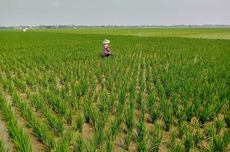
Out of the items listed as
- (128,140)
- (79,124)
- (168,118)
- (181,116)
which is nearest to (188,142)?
(128,140)

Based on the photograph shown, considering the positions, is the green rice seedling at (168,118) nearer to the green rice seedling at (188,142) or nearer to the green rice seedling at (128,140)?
the green rice seedling at (188,142)

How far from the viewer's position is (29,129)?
4.18 meters

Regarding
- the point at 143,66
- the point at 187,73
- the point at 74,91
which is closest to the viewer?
the point at 74,91

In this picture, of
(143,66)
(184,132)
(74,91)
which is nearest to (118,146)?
(184,132)

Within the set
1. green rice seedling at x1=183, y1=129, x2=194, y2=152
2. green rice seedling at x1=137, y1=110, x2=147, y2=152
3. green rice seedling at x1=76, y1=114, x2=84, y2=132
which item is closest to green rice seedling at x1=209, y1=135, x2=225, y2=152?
green rice seedling at x1=183, y1=129, x2=194, y2=152

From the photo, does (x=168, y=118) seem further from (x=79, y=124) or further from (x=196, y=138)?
(x=79, y=124)

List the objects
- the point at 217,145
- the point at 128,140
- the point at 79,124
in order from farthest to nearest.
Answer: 1. the point at 79,124
2. the point at 128,140
3. the point at 217,145

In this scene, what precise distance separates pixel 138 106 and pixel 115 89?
1445 mm

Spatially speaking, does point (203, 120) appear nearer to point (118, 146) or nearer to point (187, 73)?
point (118, 146)

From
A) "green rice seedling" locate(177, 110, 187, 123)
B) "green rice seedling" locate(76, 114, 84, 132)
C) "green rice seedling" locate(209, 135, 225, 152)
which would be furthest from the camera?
"green rice seedling" locate(177, 110, 187, 123)

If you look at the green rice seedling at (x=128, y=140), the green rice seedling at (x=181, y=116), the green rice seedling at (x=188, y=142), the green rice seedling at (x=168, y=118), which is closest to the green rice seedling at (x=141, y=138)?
the green rice seedling at (x=128, y=140)

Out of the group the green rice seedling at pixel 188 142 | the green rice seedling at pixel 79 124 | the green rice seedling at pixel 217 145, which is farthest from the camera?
the green rice seedling at pixel 79 124

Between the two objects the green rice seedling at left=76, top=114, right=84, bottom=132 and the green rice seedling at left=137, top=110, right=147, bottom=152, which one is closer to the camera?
the green rice seedling at left=137, top=110, right=147, bottom=152

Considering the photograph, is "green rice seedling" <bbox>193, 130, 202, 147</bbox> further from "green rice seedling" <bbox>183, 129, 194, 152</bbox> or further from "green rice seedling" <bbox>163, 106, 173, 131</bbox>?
"green rice seedling" <bbox>163, 106, 173, 131</bbox>
